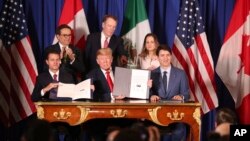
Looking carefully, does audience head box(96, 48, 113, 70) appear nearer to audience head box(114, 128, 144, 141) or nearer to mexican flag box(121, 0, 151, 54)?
mexican flag box(121, 0, 151, 54)

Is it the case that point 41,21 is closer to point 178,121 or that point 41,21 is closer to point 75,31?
point 75,31

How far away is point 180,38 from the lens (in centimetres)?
796

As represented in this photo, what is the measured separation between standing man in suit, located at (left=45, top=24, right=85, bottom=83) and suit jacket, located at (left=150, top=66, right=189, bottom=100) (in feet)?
3.19

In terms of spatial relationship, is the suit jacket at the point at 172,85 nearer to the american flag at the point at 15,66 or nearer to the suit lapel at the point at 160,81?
the suit lapel at the point at 160,81

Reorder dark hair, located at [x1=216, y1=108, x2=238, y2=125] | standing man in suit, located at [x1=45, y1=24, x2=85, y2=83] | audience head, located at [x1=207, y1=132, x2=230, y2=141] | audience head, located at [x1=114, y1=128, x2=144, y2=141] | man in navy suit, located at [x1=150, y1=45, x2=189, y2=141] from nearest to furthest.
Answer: audience head, located at [x1=114, y1=128, x2=144, y2=141], audience head, located at [x1=207, y1=132, x2=230, y2=141], dark hair, located at [x1=216, y1=108, x2=238, y2=125], man in navy suit, located at [x1=150, y1=45, x2=189, y2=141], standing man in suit, located at [x1=45, y1=24, x2=85, y2=83]


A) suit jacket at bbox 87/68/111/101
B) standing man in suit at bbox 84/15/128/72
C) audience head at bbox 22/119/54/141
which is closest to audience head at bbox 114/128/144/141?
audience head at bbox 22/119/54/141

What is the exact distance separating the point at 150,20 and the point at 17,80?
208 centimetres

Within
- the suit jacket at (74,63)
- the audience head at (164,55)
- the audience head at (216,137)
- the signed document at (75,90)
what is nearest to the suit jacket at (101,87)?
the signed document at (75,90)

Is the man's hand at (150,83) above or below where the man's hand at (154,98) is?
above

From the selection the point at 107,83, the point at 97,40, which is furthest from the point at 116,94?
the point at 97,40

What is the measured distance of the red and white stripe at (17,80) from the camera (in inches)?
300

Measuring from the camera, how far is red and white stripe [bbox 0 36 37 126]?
7.62 metres

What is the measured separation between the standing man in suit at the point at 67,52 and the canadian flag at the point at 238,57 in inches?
85.2

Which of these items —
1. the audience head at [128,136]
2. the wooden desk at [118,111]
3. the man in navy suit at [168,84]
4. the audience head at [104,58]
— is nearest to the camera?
the audience head at [128,136]
